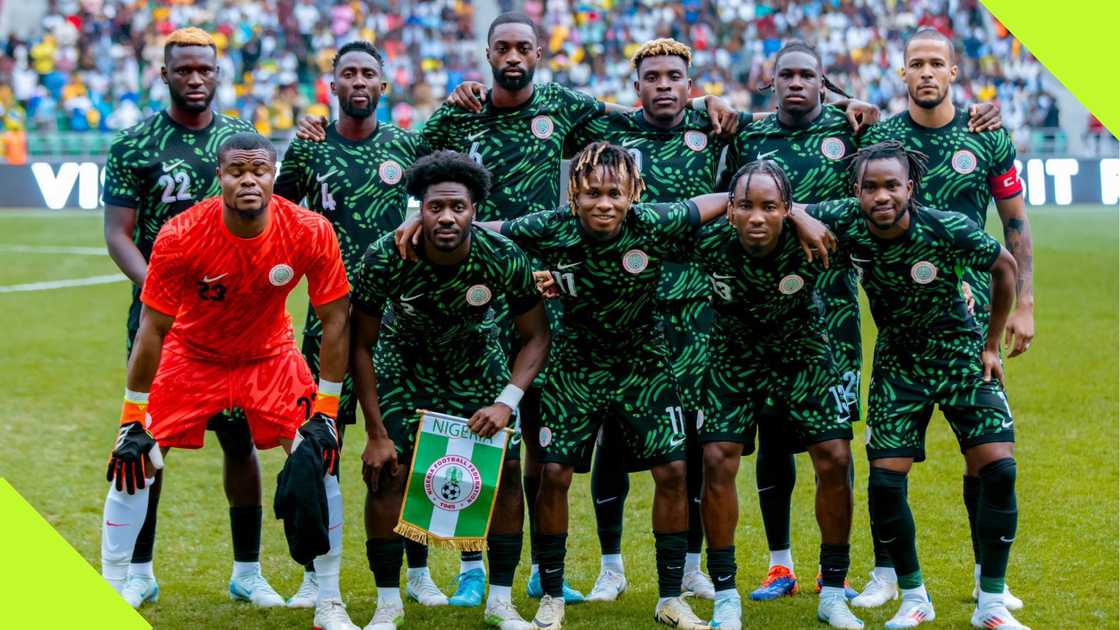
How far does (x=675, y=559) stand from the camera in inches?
244

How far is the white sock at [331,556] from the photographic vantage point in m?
6.14

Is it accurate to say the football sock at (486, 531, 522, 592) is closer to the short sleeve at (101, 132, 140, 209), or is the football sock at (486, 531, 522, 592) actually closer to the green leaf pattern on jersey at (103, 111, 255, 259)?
the green leaf pattern on jersey at (103, 111, 255, 259)

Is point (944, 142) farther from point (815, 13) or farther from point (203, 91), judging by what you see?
point (815, 13)

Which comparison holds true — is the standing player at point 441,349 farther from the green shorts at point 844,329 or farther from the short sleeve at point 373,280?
the green shorts at point 844,329

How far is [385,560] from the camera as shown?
6.22m

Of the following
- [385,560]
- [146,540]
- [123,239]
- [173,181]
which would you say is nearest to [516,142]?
[173,181]

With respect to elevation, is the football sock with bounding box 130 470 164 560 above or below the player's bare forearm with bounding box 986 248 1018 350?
below

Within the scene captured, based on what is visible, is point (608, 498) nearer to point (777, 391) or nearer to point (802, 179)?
point (777, 391)

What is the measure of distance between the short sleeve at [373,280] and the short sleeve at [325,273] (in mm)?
78

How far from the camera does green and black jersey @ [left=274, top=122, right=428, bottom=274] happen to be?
683cm

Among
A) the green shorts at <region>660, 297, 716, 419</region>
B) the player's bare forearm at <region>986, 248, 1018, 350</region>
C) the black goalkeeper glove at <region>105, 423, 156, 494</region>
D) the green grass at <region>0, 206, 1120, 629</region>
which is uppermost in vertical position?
the player's bare forearm at <region>986, 248, 1018, 350</region>

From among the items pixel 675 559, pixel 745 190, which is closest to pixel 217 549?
pixel 675 559

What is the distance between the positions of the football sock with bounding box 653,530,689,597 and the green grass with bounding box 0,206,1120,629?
0.69ft

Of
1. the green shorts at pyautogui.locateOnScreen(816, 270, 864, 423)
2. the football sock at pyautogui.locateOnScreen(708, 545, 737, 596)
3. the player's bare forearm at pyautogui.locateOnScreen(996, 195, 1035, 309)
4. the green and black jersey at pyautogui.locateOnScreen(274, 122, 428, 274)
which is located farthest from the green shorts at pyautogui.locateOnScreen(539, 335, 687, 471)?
the player's bare forearm at pyautogui.locateOnScreen(996, 195, 1035, 309)
